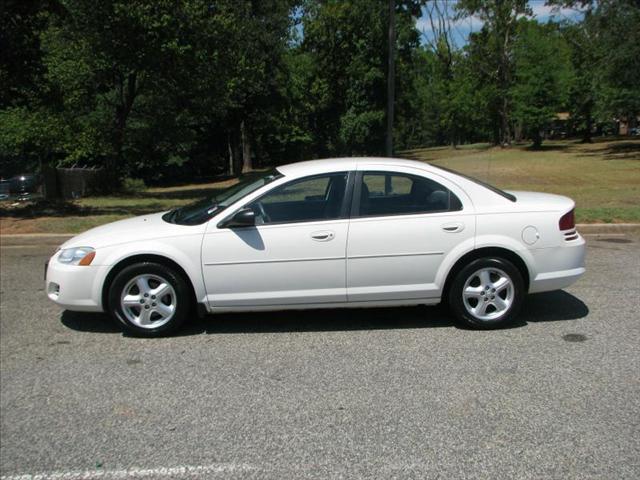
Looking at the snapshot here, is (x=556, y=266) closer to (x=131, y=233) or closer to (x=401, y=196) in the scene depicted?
(x=401, y=196)

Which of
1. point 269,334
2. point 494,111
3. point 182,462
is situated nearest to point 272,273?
point 269,334

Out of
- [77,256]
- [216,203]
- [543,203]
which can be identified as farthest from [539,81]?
[77,256]

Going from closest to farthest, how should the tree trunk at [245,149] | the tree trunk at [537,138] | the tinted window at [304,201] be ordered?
the tinted window at [304,201]
the tree trunk at [245,149]
the tree trunk at [537,138]

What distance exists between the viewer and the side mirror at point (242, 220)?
5.27 metres

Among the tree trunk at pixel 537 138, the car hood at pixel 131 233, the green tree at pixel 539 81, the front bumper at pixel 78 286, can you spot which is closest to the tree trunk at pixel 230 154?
the green tree at pixel 539 81

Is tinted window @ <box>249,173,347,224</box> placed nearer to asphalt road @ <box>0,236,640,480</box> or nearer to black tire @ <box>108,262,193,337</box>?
black tire @ <box>108,262,193,337</box>

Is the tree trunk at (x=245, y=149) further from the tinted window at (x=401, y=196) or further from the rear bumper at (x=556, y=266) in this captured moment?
the rear bumper at (x=556, y=266)

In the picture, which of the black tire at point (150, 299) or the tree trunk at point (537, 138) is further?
the tree trunk at point (537, 138)

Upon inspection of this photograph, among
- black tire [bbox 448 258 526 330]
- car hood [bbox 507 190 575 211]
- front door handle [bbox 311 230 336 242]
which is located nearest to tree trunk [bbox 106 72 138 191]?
front door handle [bbox 311 230 336 242]

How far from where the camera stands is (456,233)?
5438 mm

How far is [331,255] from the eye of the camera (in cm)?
537

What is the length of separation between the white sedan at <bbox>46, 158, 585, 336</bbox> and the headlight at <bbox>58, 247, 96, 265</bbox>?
1cm

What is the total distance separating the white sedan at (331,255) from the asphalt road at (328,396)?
0.33m

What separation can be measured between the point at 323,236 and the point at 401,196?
843 millimetres
